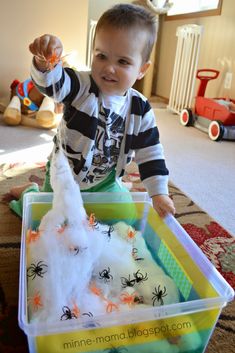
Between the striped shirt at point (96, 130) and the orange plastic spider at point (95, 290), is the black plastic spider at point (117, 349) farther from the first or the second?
the striped shirt at point (96, 130)

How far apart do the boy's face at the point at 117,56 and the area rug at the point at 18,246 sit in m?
0.40

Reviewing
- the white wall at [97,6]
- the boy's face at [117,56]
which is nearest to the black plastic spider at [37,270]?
the boy's face at [117,56]

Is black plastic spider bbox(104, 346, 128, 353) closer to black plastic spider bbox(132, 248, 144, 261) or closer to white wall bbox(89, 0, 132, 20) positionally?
black plastic spider bbox(132, 248, 144, 261)

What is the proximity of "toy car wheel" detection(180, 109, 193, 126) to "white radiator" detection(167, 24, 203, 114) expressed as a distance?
0.23m

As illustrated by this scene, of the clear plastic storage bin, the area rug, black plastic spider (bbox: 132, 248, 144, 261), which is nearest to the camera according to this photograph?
the clear plastic storage bin

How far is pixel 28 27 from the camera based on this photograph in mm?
1880

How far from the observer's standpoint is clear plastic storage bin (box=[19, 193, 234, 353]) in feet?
1.42

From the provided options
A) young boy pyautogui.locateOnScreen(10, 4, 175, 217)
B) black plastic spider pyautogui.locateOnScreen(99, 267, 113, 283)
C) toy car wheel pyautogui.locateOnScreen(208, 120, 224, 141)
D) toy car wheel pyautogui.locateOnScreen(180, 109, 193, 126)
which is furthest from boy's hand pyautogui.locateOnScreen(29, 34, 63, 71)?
toy car wheel pyautogui.locateOnScreen(180, 109, 193, 126)

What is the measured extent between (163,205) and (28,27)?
1581 millimetres

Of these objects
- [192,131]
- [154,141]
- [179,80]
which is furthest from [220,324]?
[179,80]

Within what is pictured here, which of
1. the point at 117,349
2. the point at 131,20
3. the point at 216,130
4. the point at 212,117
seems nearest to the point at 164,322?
the point at 117,349

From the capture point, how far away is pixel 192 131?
1976 mm

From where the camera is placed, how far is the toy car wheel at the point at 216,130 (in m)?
1.77

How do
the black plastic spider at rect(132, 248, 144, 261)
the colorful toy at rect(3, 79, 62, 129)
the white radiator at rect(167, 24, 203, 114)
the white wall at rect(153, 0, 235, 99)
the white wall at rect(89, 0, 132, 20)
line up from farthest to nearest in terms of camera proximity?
the white wall at rect(89, 0, 132, 20) < the white radiator at rect(167, 24, 203, 114) < the white wall at rect(153, 0, 235, 99) < the colorful toy at rect(3, 79, 62, 129) < the black plastic spider at rect(132, 248, 144, 261)
